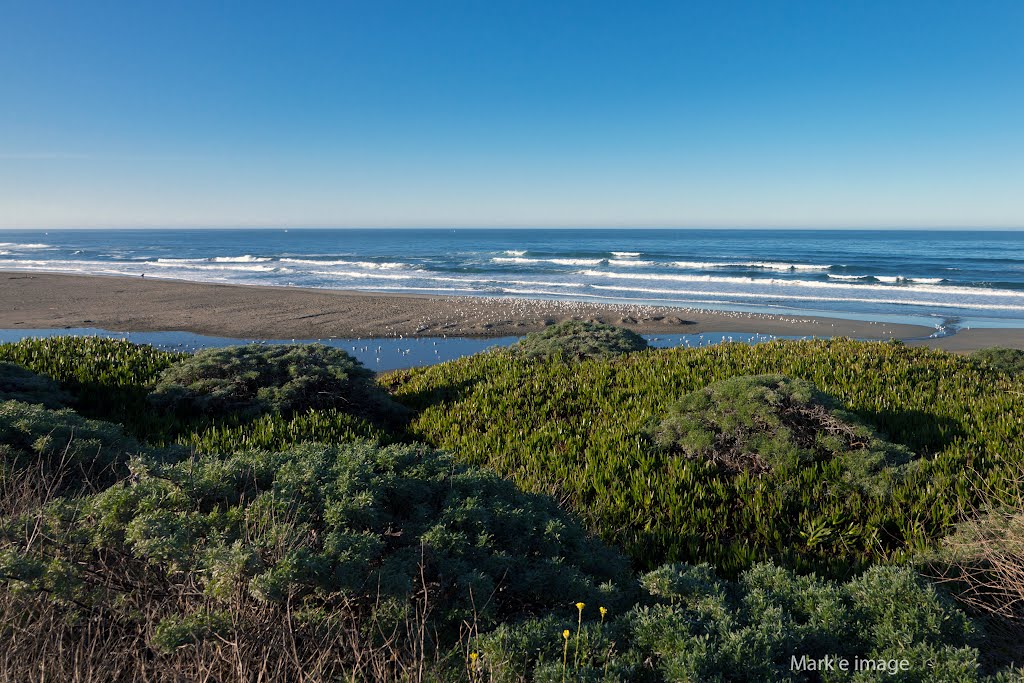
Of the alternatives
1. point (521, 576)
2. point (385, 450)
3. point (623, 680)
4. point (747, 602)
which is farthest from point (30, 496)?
point (747, 602)

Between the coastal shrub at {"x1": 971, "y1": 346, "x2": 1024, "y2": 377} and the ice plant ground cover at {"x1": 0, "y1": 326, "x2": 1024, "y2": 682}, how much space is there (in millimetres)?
3352

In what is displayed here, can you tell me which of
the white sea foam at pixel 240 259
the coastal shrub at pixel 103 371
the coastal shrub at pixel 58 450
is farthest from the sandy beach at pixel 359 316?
the white sea foam at pixel 240 259

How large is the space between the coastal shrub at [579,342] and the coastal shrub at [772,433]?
4.85 m

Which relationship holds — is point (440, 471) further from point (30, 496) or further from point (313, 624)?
point (30, 496)

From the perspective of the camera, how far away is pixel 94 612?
9.62 feet

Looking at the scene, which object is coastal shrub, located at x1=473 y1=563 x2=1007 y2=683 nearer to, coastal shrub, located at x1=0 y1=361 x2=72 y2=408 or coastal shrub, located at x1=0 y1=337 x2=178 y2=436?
coastal shrub, located at x1=0 y1=337 x2=178 y2=436

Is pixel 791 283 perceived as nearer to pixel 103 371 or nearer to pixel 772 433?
pixel 772 433

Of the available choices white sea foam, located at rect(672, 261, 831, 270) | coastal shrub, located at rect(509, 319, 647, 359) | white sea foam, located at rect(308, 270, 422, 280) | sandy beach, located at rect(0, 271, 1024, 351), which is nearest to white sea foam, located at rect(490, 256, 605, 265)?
white sea foam, located at rect(672, 261, 831, 270)

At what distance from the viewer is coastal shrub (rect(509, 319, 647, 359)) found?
39.2 ft

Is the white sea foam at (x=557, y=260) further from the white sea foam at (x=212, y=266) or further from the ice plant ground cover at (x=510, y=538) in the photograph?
the ice plant ground cover at (x=510, y=538)

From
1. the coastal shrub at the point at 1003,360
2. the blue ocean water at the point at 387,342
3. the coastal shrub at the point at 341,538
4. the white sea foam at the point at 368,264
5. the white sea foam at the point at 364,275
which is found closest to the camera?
the coastal shrub at the point at 341,538

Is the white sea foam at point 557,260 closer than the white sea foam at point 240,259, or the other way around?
the white sea foam at point 557,260

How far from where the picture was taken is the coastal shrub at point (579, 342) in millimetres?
11961

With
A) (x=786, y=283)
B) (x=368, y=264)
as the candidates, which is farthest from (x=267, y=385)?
(x=368, y=264)
